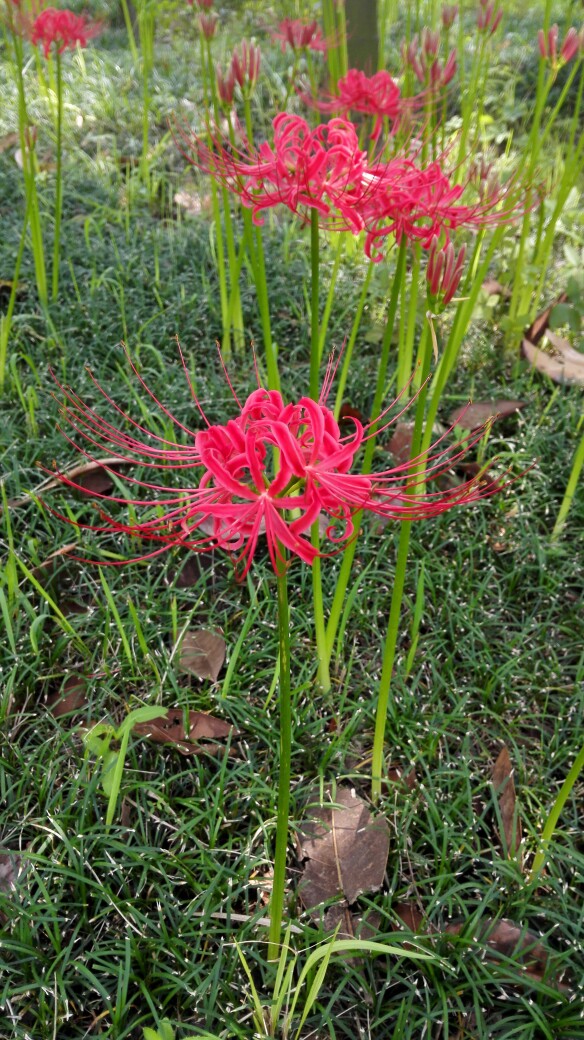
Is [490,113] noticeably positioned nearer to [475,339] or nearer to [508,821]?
[475,339]

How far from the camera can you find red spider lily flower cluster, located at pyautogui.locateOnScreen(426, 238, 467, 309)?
1312 mm

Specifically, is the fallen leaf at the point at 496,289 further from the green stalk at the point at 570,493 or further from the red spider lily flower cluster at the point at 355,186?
the red spider lily flower cluster at the point at 355,186

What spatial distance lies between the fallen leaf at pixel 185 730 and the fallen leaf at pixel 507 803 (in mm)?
605

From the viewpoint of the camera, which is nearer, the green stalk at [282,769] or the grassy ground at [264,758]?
the green stalk at [282,769]

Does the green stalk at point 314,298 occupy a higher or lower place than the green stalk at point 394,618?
higher

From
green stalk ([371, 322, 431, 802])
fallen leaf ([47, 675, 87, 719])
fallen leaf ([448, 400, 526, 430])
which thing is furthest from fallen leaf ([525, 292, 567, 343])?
fallen leaf ([47, 675, 87, 719])

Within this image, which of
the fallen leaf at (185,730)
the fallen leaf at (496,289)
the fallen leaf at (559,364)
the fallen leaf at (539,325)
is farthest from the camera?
the fallen leaf at (496,289)

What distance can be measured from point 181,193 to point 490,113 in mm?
2714

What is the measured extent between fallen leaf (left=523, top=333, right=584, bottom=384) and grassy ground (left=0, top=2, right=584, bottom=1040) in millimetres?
74

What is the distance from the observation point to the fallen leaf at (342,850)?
1534mm

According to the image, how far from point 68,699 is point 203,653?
1.11 ft

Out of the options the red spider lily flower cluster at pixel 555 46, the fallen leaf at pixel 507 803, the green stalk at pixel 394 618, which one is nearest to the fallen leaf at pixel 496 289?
the red spider lily flower cluster at pixel 555 46

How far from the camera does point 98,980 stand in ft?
4.55

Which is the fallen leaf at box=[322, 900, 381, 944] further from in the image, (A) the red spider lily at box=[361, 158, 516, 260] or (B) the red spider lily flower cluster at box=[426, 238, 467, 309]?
(A) the red spider lily at box=[361, 158, 516, 260]
